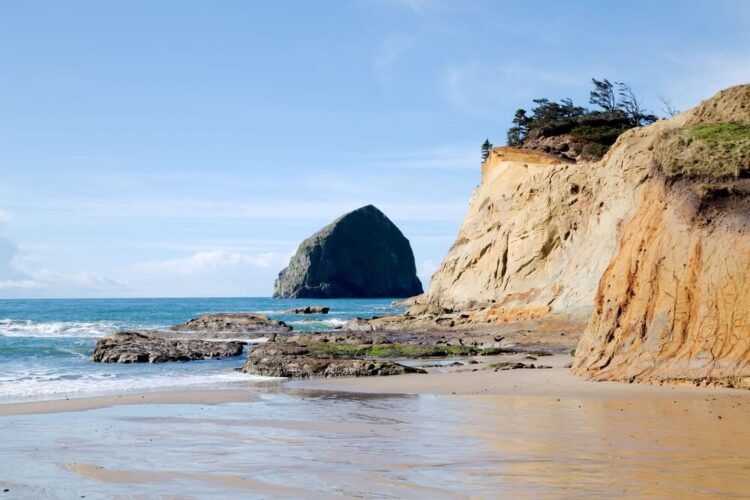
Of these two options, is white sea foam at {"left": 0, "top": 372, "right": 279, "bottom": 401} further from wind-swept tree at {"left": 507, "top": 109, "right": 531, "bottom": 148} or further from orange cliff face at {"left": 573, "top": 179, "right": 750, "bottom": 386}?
wind-swept tree at {"left": 507, "top": 109, "right": 531, "bottom": 148}

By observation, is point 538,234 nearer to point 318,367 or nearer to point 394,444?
point 318,367

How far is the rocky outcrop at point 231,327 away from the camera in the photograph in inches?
1836

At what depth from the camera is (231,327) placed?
5106 cm

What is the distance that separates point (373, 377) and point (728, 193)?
10.0 m

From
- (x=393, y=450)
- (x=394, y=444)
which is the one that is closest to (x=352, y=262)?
(x=394, y=444)

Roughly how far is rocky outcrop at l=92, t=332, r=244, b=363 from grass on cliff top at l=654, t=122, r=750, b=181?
19.6 meters

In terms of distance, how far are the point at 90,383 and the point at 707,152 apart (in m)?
17.1

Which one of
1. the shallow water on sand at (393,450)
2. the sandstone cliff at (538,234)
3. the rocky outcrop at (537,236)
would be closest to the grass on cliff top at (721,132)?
the shallow water on sand at (393,450)

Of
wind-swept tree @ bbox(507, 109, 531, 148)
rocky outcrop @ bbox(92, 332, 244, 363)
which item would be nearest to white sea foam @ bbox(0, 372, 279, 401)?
rocky outcrop @ bbox(92, 332, 244, 363)

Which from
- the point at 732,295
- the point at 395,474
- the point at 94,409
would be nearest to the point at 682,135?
the point at 732,295

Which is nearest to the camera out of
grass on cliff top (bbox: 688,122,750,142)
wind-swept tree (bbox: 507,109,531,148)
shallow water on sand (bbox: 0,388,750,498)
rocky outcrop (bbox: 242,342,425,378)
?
shallow water on sand (bbox: 0,388,750,498)

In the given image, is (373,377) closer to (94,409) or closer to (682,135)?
(94,409)

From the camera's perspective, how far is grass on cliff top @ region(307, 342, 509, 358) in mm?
28453

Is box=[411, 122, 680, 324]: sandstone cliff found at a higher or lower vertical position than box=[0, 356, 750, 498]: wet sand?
higher
